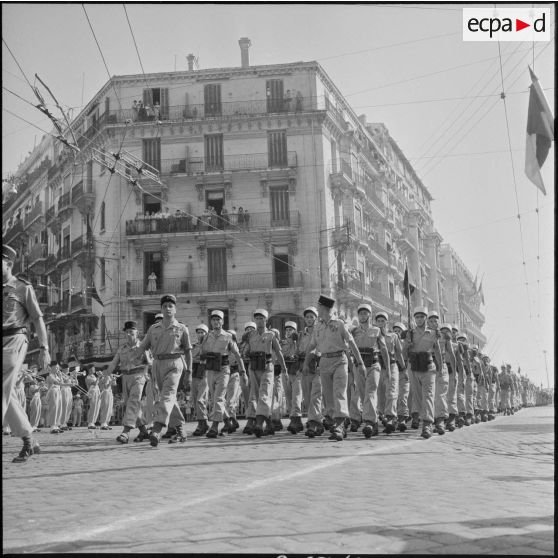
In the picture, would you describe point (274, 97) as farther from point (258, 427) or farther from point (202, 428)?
point (258, 427)

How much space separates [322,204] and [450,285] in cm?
2591

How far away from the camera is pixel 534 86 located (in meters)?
6.92

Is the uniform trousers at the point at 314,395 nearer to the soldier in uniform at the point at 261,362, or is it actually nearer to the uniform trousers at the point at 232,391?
the soldier in uniform at the point at 261,362

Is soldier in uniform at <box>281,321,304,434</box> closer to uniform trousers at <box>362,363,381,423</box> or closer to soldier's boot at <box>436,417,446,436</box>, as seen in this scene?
uniform trousers at <box>362,363,381,423</box>

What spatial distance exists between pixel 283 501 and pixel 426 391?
289 inches

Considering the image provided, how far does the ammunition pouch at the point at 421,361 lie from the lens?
12414 millimetres

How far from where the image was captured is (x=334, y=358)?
36.8 ft

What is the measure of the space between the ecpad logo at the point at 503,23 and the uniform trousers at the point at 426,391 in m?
7.39

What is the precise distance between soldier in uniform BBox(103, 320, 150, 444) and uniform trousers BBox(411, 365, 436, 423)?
4236 mm

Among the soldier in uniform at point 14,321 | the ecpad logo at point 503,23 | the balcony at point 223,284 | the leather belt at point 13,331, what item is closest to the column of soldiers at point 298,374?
the soldier in uniform at point 14,321

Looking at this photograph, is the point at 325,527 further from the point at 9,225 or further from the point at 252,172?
the point at 252,172

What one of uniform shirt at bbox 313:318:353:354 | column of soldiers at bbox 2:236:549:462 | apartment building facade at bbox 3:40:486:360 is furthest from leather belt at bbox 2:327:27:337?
apartment building facade at bbox 3:40:486:360

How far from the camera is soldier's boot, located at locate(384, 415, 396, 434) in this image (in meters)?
12.4

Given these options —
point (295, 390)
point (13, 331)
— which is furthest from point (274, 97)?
point (13, 331)
